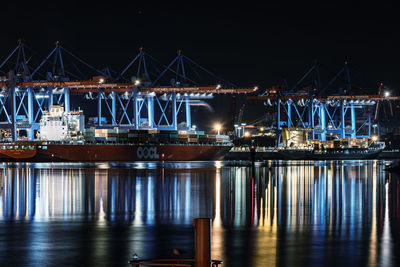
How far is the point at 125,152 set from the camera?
74.1 metres

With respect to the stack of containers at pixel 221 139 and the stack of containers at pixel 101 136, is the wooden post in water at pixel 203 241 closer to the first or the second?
the stack of containers at pixel 101 136

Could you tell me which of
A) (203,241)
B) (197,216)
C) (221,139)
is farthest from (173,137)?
(203,241)

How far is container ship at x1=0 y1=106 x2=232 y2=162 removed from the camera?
2798 inches

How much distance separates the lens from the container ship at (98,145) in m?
71.1

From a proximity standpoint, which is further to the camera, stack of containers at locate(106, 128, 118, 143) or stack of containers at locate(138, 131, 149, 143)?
stack of containers at locate(138, 131, 149, 143)

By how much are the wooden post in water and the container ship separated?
214 feet

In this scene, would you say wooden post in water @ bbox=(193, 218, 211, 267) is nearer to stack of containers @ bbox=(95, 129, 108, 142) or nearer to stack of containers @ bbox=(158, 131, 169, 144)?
stack of containers @ bbox=(95, 129, 108, 142)

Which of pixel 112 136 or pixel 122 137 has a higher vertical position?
pixel 112 136

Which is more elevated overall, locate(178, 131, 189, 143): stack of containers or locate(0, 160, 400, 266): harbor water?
locate(178, 131, 189, 143): stack of containers

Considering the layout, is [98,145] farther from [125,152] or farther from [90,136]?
[125,152]

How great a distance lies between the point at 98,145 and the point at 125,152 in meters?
3.21

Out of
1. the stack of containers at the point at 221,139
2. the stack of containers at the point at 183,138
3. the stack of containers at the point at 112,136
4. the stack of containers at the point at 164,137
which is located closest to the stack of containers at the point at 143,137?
the stack of containers at the point at 164,137

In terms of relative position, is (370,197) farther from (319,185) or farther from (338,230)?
(338,230)

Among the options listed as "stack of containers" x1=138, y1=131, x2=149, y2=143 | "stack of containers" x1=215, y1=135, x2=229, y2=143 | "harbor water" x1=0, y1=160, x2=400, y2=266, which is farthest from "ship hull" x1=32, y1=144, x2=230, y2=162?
"harbor water" x1=0, y1=160, x2=400, y2=266
